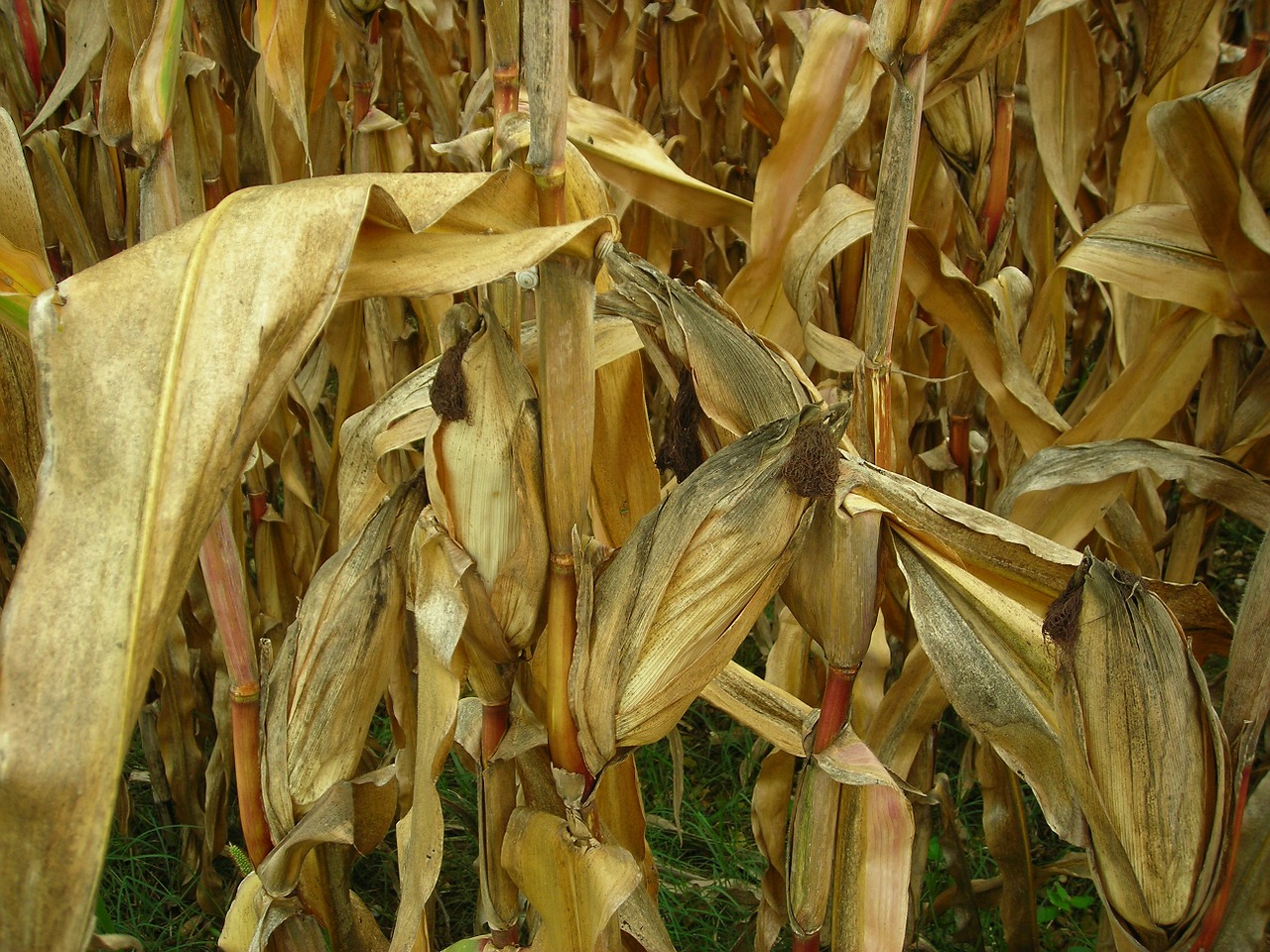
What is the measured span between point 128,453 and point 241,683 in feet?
1.42

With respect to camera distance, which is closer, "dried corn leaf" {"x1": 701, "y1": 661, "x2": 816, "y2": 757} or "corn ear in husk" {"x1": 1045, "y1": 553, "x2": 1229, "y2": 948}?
"corn ear in husk" {"x1": 1045, "y1": 553, "x2": 1229, "y2": 948}

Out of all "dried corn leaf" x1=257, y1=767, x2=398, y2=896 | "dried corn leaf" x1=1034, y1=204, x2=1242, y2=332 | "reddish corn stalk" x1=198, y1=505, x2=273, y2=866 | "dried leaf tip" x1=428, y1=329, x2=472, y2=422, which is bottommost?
"dried corn leaf" x1=257, y1=767, x2=398, y2=896

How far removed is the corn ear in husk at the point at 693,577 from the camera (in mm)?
596

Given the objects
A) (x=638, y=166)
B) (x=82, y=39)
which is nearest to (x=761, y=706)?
(x=638, y=166)

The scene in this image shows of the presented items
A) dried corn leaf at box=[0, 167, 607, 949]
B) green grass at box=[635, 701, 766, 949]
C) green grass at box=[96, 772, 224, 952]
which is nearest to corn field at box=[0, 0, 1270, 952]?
dried corn leaf at box=[0, 167, 607, 949]

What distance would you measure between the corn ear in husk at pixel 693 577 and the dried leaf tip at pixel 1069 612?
145mm

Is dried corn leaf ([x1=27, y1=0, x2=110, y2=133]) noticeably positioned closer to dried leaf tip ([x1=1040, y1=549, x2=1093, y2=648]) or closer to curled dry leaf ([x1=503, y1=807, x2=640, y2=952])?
curled dry leaf ([x1=503, y1=807, x2=640, y2=952])

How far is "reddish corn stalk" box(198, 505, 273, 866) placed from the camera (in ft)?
2.30

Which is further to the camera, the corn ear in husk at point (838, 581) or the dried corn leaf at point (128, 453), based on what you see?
the corn ear in husk at point (838, 581)

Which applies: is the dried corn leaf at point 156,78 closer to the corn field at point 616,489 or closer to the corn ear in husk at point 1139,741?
the corn field at point 616,489

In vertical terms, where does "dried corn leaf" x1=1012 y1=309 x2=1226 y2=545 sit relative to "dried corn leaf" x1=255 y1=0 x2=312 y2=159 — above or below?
below

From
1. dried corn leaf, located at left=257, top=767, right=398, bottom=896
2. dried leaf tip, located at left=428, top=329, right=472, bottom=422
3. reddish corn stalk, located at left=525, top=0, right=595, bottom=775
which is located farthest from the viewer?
dried corn leaf, located at left=257, top=767, right=398, bottom=896

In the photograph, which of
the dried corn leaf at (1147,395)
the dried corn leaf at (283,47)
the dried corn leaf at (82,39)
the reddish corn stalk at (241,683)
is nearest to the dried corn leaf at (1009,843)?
the dried corn leaf at (1147,395)

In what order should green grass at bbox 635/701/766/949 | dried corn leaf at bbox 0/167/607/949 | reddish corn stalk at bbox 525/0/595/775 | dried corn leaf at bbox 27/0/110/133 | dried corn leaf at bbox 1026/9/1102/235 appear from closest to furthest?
dried corn leaf at bbox 0/167/607/949, reddish corn stalk at bbox 525/0/595/775, dried corn leaf at bbox 27/0/110/133, dried corn leaf at bbox 1026/9/1102/235, green grass at bbox 635/701/766/949
